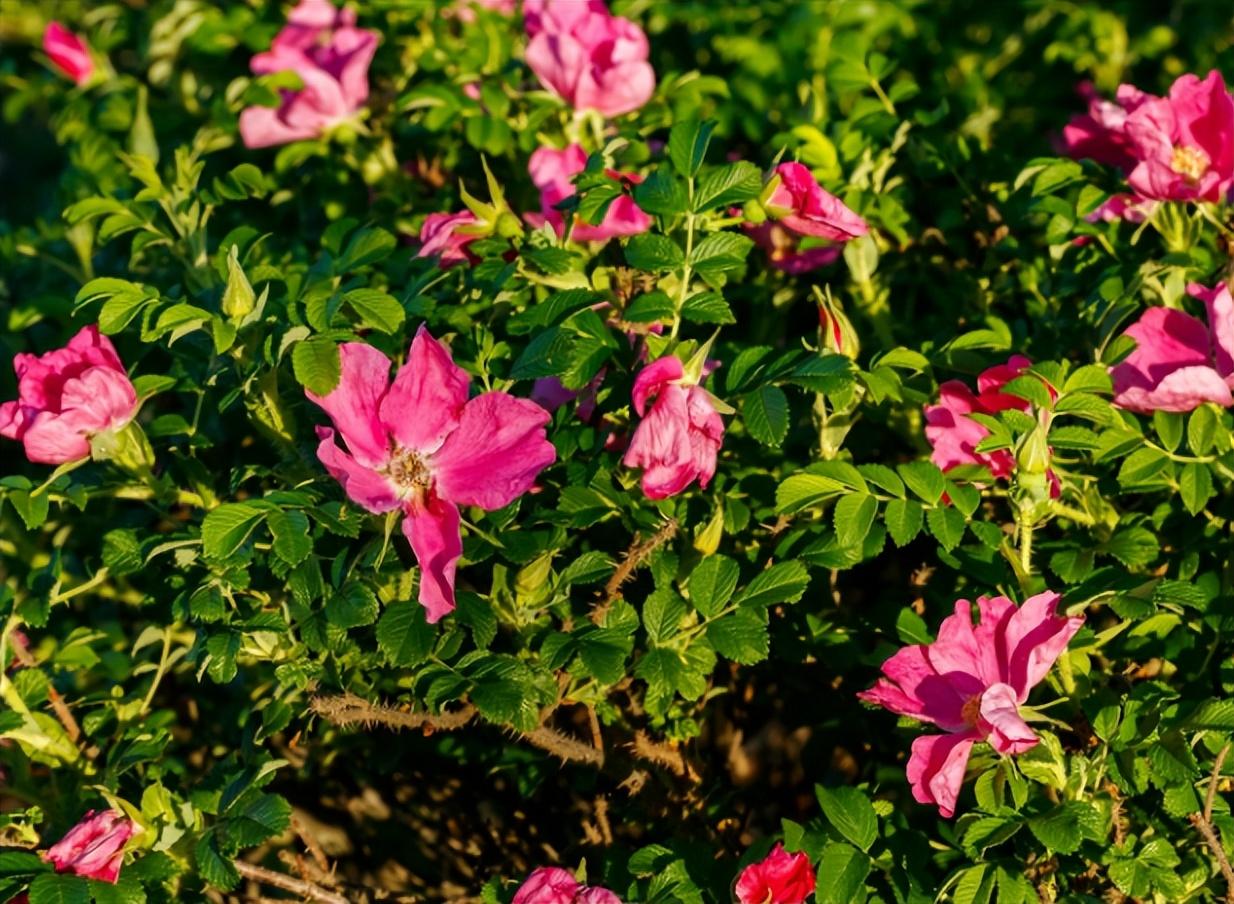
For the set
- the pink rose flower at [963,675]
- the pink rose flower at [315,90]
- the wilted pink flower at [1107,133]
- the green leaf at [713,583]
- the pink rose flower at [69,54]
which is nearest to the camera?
the pink rose flower at [963,675]

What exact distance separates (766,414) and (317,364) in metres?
0.45

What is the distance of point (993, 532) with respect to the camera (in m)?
1.57

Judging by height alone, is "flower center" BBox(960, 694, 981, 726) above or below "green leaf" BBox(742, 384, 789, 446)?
below

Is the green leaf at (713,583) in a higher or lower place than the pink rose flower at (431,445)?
lower

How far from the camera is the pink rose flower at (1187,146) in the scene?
1.76m

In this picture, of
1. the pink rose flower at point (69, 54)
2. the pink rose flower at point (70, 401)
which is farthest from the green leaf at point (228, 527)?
the pink rose flower at point (69, 54)

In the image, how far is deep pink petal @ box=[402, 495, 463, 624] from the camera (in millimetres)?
1435

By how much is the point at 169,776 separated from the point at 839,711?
2.82ft

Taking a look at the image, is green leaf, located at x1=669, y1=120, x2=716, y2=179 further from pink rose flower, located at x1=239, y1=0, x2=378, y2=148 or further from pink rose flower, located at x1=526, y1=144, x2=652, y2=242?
pink rose flower, located at x1=239, y1=0, x2=378, y2=148


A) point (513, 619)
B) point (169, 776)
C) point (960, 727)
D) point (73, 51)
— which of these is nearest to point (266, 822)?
point (513, 619)

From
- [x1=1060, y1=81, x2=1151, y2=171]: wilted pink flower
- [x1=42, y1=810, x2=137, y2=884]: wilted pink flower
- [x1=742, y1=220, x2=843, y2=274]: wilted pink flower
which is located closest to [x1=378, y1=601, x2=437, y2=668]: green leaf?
[x1=42, y1=810, x2=137, y2=884]: wilted pink flower

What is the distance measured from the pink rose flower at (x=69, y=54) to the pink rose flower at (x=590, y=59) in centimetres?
107

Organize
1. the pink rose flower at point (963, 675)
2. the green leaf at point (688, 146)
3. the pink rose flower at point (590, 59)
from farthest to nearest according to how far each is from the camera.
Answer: the pink rose flower at point (590, 59) → the green leaf at point (688, 146) → the pink rose flower at point (963, 675)

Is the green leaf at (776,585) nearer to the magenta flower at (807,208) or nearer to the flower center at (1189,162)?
the magenta flower at (807,208)
